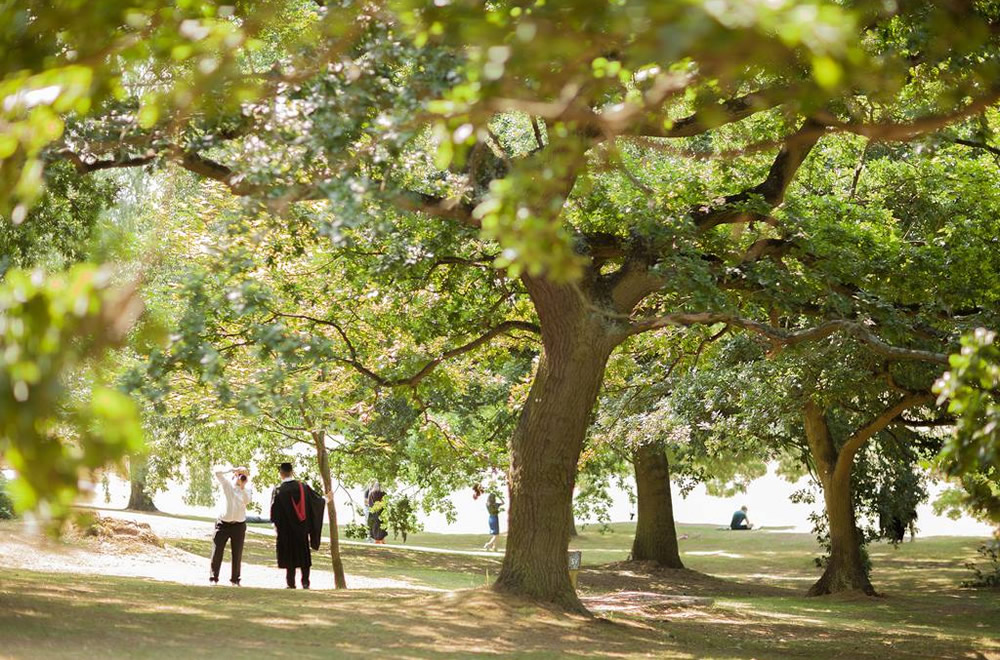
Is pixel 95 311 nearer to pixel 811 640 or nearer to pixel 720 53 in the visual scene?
pixel 720 53

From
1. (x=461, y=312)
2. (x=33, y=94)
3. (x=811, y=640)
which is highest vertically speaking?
(x=461, y=312)

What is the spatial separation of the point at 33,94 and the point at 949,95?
762 centimetres

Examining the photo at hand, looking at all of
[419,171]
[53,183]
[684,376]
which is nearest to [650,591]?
[684,376]

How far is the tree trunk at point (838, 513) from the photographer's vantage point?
71.5 feet

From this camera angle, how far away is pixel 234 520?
56.2 ft

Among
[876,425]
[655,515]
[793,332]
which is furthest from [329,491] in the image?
[655,515]

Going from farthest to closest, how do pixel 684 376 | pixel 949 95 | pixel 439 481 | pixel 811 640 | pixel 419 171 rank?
1. pixel 439 481
2. pixel 684 376
3. pixel 811 640
4. pixel 419 171
5. pixel 949 95

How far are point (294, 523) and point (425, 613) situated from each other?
14.5 ft

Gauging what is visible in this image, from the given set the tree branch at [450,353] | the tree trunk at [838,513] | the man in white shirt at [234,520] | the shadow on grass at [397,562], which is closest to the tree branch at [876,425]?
the tree trunk at [838,513]

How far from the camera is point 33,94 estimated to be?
14.2 feet

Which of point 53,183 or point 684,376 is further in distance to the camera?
point 684,376

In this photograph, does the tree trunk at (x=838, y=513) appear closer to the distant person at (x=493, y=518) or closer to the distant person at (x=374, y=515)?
the distant person at (x=493, y=518)

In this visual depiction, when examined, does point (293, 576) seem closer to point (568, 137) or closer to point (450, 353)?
point (450, 353)

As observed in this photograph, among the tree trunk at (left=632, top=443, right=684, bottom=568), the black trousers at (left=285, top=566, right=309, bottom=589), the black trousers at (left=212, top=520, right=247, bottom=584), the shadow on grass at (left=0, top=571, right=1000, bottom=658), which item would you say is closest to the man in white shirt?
the black trousers at (left=212, top=520, right=247, bottom=584)
